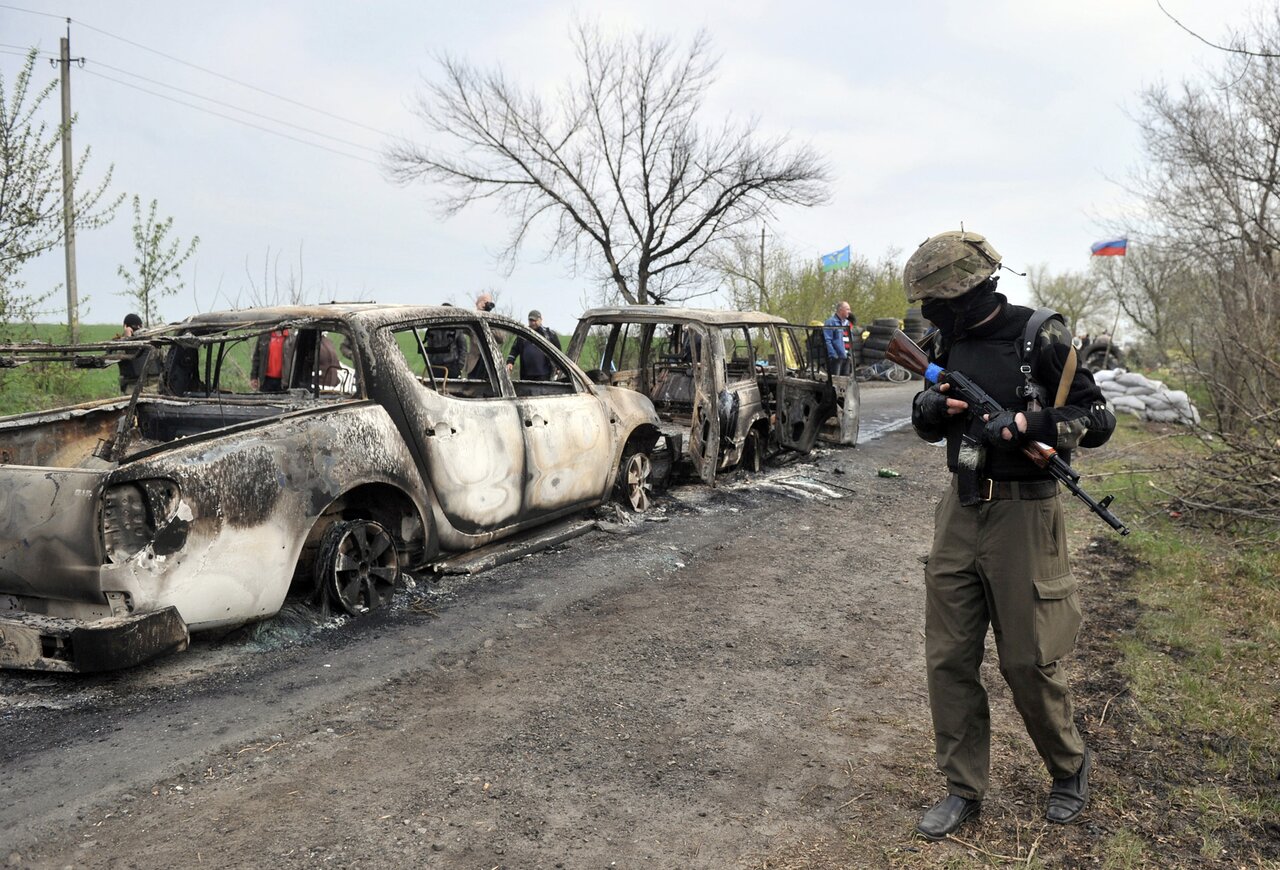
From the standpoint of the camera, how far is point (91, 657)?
376 cm

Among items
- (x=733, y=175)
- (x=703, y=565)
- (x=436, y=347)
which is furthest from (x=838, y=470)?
(x=733, y=175)

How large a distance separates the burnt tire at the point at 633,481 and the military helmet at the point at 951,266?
4644 millimetres

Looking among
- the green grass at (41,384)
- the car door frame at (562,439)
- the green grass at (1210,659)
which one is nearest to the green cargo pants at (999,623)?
the green grass at (1210,659)

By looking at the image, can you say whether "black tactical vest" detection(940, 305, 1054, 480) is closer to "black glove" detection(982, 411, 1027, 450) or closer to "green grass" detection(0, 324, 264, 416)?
"black glove" detection(982, 411, 1027, 450)

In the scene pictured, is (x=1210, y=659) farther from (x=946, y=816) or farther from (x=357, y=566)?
(x=357, y=566)

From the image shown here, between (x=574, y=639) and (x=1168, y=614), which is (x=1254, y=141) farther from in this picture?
(x=574, y=639)

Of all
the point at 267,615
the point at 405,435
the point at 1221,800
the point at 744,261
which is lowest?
the point at 1221,800

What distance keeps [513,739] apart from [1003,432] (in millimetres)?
2099

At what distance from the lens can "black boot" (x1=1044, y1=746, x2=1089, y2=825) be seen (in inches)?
124

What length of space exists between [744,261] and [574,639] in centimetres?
2712

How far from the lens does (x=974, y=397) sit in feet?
10.3

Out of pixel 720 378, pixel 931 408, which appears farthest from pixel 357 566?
pixel 720 378

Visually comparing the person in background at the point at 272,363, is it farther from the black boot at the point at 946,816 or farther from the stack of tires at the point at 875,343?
the stack of tires at the point at 875,343

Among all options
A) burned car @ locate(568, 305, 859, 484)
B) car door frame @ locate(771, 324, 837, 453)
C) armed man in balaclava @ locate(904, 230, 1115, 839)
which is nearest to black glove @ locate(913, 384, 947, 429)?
armed man in balaclava @ locate(904, 230, 1115, 839)
